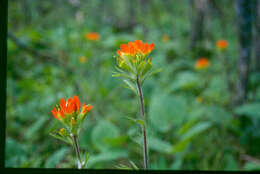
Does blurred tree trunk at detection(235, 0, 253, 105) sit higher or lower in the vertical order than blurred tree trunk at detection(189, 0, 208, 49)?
lower

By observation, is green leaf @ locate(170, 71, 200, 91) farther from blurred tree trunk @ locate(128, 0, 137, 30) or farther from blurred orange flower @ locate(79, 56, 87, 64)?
blurred tree trunk @ locate(128, 0, 137, 30)

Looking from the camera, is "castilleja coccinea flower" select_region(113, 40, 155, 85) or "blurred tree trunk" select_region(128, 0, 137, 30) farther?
"blurred tree trunk" select_region(128, 0, 137, 30)

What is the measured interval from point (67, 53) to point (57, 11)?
35 cm

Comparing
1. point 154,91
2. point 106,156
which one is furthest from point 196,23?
point 106,156

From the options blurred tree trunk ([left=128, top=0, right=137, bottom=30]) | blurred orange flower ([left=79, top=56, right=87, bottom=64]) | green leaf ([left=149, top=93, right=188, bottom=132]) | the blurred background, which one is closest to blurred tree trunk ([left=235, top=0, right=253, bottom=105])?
the blurred background

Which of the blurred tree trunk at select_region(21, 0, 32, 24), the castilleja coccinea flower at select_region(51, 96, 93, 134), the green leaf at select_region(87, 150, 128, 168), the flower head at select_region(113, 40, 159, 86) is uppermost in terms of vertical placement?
the blurred tree trunk at select_region(21, 0, 32, 24)

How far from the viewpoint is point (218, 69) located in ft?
4.92

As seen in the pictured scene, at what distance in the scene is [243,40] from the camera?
888 millimetres

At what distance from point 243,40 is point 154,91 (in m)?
0.59

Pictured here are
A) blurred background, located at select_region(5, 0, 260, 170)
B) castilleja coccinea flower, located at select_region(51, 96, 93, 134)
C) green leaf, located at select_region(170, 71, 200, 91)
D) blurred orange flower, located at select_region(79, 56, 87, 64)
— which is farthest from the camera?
blurred orange flower, located at select_region(79, 56, 87, 64)

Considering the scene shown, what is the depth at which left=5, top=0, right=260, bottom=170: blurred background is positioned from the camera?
78 cm

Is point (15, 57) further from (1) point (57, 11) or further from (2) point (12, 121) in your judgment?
(2) point (12, 121)

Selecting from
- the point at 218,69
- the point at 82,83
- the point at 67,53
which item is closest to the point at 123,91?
the point at 82,83

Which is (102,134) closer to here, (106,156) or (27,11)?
(106,156)
